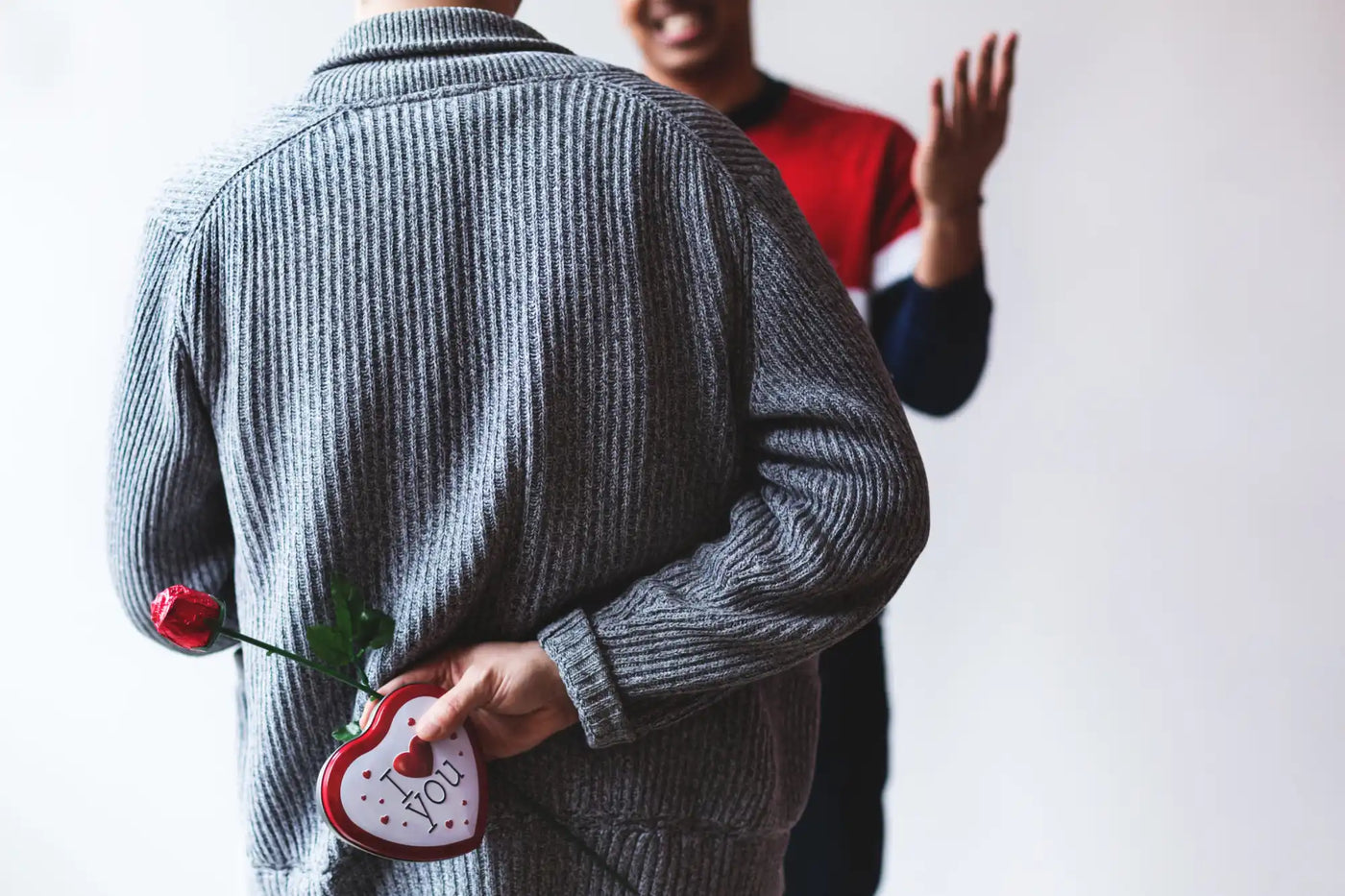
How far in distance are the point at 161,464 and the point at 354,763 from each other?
0.24 metres

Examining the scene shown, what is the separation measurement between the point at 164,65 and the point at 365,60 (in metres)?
0.87

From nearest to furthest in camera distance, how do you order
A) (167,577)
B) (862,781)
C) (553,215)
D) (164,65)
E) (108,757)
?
(553,215)
(167,577)
(862,781)
(164,65)
(108,757)

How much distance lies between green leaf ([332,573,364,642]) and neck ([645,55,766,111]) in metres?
0.70

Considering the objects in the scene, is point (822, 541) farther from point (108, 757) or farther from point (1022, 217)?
point (108, 757)

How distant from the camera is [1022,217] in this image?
1.44m

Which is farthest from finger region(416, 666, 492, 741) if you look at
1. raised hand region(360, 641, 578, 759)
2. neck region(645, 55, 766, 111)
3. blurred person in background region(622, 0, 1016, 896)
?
neck region(645, 55, 766, 111)

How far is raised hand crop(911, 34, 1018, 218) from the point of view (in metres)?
1.08

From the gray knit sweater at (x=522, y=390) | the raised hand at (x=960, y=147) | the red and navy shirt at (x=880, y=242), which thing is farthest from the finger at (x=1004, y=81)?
the gray knit sweater at (x=522, y=390)

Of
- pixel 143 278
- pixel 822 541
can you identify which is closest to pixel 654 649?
pixel 822 541

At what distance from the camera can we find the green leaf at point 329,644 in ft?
1.93

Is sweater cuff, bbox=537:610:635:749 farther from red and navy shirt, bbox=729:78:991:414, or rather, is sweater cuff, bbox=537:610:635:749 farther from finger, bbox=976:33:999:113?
finger, bbox=976:33:999:113

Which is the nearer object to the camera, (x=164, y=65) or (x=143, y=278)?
(x=143, y=278)

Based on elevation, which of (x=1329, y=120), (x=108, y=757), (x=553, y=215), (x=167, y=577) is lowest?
(x=108, y=757)

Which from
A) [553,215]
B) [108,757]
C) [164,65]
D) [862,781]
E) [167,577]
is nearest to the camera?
[553,215]
